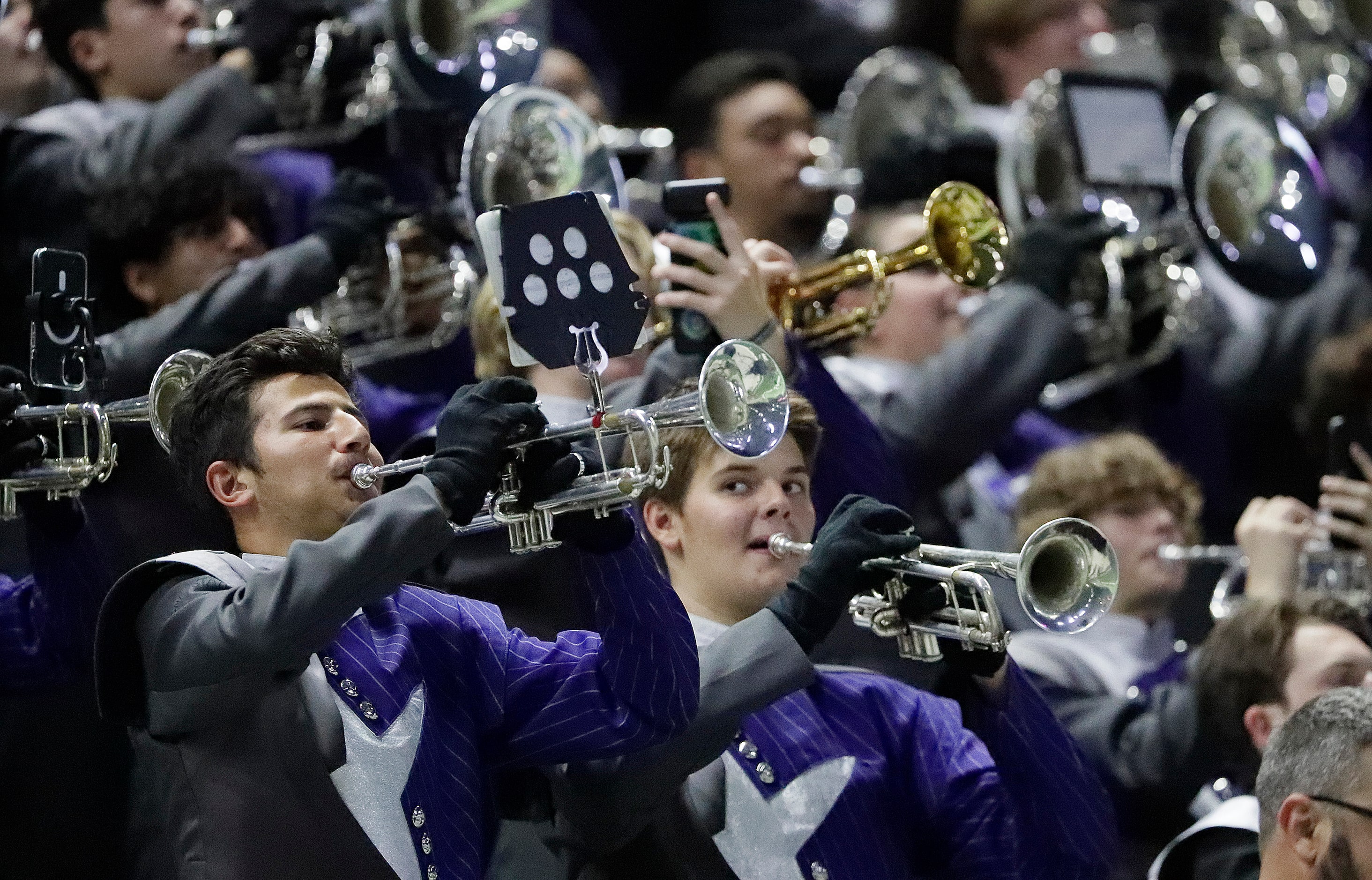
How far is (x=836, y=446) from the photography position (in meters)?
4.21

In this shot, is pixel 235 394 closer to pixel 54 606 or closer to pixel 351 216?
pixel 54 606

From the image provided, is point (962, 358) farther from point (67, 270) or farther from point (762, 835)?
point (67, 270)

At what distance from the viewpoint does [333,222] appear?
14.1 ft

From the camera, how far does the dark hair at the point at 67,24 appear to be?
191 inches

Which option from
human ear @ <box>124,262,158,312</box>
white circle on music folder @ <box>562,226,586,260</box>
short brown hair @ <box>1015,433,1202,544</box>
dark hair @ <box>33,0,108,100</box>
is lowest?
short brown hair @ <box>1015,433,1202,544</box>

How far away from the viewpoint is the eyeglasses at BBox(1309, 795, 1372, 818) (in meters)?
3.25

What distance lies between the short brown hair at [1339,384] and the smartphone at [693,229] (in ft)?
7.31

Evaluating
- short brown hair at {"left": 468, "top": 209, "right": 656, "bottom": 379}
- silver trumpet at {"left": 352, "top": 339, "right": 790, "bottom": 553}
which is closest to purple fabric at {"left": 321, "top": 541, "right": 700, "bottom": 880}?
silver trumpet at {"left": 352, "top": 339, "right": 790, "bottom": 553}

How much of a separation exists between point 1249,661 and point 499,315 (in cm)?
156

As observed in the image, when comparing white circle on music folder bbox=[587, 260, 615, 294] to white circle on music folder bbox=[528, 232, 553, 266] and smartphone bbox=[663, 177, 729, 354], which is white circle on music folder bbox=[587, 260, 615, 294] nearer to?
white circle on music folder bbox=[528, 232, 553, 266]

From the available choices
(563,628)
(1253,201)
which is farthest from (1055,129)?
(563,628)

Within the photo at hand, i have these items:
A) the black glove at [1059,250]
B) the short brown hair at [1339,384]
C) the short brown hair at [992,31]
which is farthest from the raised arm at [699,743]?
the short brown hair at [992,31]

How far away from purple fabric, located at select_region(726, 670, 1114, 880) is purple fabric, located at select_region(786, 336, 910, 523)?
0.57m

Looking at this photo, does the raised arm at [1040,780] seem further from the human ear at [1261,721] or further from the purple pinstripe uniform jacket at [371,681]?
the human ear at [1261,721]
